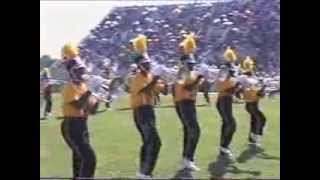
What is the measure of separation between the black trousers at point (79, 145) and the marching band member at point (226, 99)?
0.58m

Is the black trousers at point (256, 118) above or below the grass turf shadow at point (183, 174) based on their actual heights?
above

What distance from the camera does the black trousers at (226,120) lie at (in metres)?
2.98

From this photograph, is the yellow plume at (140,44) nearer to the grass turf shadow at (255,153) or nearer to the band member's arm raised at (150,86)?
the band member's arm raised at (150,86)

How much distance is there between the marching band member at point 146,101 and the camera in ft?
9.89

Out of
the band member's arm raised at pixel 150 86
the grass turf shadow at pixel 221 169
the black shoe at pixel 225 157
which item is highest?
the band member's arm raised at pixel 150 86

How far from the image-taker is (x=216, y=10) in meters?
3.01

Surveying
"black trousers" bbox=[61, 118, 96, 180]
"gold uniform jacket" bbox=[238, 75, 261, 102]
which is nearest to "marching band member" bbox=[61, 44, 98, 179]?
"black trousers" bbox=[61, 118, 96, 180]

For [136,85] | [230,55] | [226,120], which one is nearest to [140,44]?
[136,85]

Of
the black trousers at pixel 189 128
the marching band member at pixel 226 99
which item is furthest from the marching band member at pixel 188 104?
the marching band member at pixel 226 99

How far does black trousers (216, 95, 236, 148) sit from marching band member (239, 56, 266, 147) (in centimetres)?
8

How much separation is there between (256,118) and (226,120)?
0.13 m

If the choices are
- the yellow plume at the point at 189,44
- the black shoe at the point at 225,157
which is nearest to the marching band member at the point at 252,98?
the black shoe at the point at 225,157

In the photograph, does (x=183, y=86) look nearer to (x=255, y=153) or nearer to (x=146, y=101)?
(x=146, y=101)
